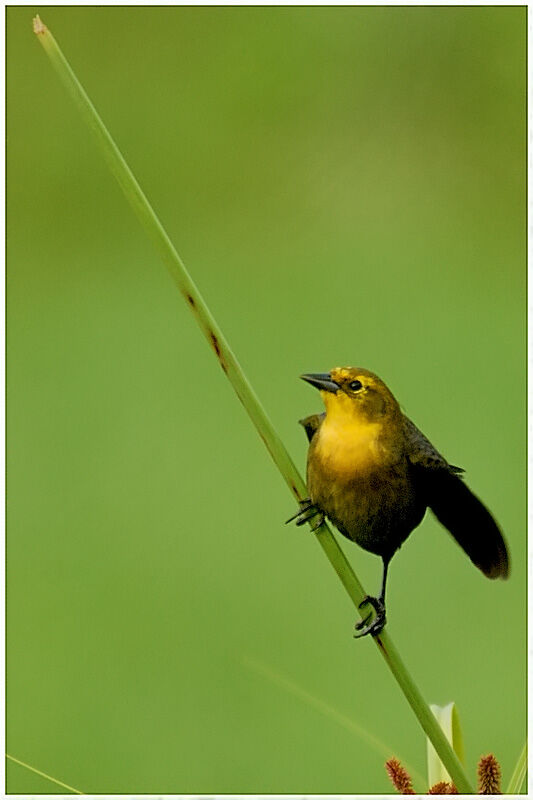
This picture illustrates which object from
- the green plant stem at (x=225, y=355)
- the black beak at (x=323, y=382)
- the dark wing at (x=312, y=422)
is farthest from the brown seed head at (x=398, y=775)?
the dark wing at (x=312, y=422)

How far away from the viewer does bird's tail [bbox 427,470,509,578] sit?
58.3 inches

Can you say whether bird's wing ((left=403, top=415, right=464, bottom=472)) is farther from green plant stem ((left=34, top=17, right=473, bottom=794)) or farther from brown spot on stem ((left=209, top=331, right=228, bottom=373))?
brown spot on stem ((left=209, top=331, right=228, bottom=373))

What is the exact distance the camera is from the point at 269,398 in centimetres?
330

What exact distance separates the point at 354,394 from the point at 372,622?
319mm

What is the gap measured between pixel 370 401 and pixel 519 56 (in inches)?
99.4

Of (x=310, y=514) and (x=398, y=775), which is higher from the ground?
(x=310, y=514)

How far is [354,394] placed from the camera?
141 cm

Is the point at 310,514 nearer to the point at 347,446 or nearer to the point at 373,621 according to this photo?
the point at 347,446

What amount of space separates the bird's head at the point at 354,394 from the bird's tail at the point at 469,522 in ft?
0.55

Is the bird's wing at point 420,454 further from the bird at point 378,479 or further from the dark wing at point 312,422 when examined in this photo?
the dark wing at point 312,422

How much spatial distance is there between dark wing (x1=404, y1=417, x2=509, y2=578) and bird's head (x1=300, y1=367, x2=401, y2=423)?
0.10m

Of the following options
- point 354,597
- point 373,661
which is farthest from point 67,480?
point 354,597

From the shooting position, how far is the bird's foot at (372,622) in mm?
1186

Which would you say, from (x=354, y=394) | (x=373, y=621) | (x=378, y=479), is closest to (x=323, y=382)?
(x=354, y=394)
